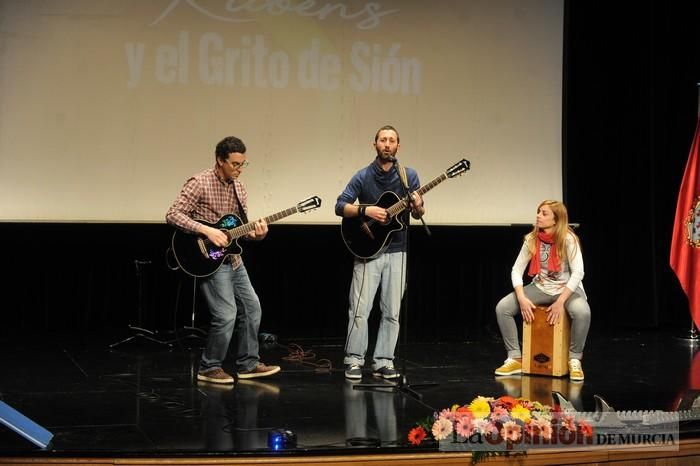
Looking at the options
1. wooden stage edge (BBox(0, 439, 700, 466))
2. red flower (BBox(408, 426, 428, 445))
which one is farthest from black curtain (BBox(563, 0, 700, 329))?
red flower (BBox(408, 426, 428, 445))

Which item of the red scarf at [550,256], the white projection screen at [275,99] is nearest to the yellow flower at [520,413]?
the red scarf at [550,256]

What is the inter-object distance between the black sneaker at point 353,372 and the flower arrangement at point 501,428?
1.64m

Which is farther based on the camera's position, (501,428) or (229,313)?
(229,313)

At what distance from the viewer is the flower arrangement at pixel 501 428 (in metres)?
4.51

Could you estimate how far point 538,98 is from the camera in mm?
8789

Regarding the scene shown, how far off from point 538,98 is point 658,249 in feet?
6.34

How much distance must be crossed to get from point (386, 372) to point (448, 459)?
189 cm

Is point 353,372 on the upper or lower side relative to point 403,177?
lower

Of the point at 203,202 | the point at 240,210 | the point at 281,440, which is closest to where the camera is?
the point at 281,440

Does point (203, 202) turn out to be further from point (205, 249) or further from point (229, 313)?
point (229, 313)

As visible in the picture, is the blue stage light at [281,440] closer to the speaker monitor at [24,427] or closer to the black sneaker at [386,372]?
the speaker monitor at [24,427]

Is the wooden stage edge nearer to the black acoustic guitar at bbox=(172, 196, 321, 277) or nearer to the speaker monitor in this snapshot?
the speaker monitor

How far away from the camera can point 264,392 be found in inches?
234

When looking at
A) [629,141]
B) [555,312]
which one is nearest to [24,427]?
[555,312]
